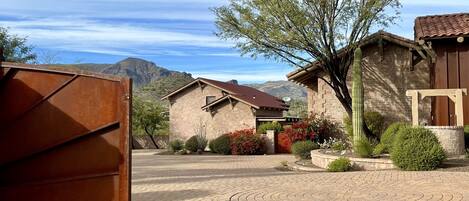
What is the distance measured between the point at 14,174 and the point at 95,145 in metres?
1.18

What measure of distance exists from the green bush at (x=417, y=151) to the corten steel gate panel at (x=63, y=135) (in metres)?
10.1

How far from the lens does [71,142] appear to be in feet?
20.4

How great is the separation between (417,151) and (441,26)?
27.3 ft

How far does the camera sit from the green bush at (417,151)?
1390cm

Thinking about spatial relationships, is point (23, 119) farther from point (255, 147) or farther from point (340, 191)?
point (255, 147)

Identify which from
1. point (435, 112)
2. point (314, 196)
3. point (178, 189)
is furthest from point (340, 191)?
point (435, 112)

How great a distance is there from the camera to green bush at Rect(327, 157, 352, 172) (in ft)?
51.8

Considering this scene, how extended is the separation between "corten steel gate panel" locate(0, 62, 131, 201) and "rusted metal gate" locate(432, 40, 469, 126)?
53.9 ft

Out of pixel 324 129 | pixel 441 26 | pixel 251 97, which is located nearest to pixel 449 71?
pixel 441 26

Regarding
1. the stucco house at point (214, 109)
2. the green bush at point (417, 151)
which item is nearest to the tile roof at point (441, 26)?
the green bush at point (417, 151)

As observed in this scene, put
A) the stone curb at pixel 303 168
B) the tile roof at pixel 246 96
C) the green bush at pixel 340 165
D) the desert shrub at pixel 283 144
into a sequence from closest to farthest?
the green bush at pixel 340 165 → the stone curb at pixel 303 168 → the desert shrub at pixel 283 144 → the tile roof at pixel 246 96

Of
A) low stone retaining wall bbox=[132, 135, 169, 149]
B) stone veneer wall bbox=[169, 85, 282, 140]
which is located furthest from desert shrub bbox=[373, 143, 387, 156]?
low stone retaining wall bbox=[132, 135, 169, 149]

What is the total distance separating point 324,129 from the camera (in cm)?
2808

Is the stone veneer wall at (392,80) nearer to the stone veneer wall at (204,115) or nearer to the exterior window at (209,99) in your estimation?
the stone veneer wall at (204,115)
